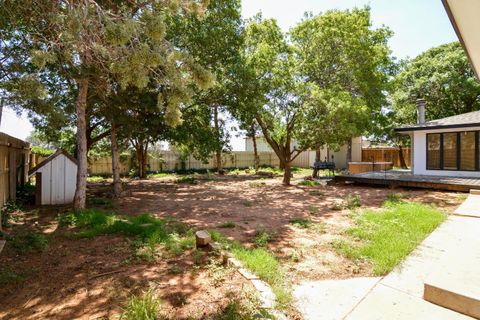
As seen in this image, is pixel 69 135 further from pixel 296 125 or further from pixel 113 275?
pixel 113 275

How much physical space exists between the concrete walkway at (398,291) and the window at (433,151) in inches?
388

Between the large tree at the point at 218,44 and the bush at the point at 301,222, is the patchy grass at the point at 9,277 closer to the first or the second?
the bush at the point at 301,222

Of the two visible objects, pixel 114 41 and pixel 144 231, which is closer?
pixel 114 41

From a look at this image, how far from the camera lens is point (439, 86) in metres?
18.0

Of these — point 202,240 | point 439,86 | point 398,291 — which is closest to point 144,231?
point 202,240

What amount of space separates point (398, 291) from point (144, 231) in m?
3.92

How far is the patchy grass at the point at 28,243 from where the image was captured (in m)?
4.41

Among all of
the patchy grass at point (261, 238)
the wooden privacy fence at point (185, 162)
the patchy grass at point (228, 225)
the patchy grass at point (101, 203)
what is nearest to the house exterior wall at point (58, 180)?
the patchy grass at point (101, 203)

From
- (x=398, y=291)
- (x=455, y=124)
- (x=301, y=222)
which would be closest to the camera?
(x=398, y=291)

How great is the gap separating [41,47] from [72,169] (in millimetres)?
3960

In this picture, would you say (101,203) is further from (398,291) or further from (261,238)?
(398,291)

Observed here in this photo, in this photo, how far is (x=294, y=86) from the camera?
11.8 meters

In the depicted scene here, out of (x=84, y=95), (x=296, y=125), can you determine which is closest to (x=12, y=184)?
(x=84, y=95)

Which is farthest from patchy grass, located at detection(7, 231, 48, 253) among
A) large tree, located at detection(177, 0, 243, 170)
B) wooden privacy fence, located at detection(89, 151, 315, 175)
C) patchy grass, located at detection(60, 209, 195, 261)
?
wooden privacy fence, located at detection(89, 151, 315, 175)
